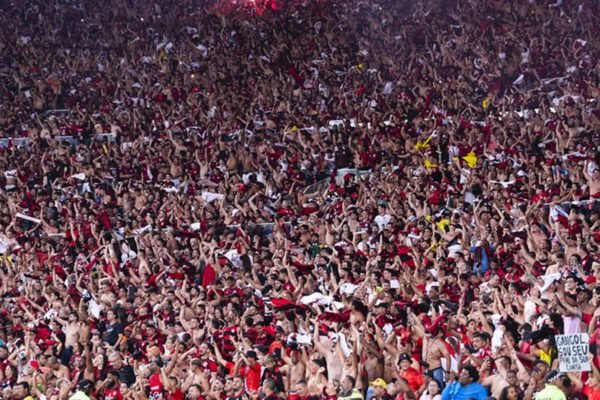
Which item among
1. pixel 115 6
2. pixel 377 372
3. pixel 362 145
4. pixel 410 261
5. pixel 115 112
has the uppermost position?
pixel 115 6

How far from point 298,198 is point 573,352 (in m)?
10.9

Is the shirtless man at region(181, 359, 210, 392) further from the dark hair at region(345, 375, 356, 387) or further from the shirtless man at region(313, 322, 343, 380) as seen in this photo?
the dark hair at region(345, 375, 356, 387)

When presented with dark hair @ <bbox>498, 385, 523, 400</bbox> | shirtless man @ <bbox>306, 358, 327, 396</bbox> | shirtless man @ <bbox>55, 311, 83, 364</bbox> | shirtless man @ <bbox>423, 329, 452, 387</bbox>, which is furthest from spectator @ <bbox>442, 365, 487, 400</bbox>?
shirtless man @ <bbox>55, 311, 83, 364</bbox>

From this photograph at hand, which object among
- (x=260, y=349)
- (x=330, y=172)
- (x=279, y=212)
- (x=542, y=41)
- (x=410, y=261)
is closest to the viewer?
(x=260, y=349)

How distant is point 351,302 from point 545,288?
2.33m

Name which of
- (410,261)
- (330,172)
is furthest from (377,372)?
(330,172)

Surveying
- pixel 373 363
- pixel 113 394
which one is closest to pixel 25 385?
pixel 113 394

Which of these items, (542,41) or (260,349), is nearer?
(260,349)

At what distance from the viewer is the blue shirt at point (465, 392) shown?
11.5 m

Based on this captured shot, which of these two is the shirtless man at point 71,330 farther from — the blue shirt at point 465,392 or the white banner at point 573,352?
the white banner at point 573,352

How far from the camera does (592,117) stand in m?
21.4

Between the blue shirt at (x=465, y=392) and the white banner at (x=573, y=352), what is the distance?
102cm

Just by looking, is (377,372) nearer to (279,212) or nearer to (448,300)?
(448,300)

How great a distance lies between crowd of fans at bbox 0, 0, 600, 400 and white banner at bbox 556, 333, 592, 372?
177 mm
